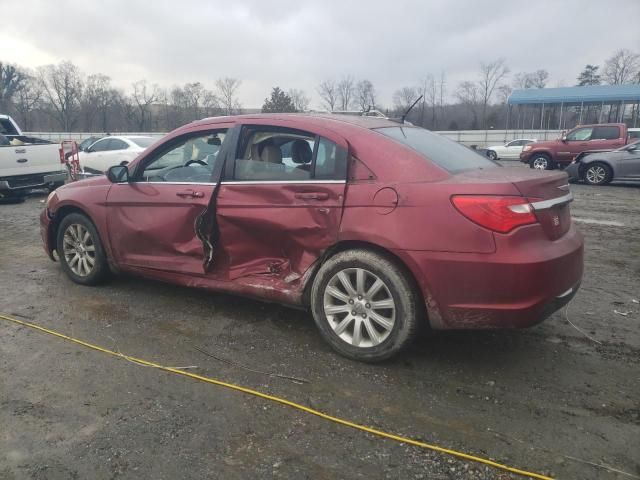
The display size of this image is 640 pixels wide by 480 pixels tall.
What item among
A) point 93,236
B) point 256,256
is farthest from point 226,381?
point 93,236

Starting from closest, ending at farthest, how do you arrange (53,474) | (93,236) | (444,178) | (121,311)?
(53,474), (444,178), (121,311), (93,236)

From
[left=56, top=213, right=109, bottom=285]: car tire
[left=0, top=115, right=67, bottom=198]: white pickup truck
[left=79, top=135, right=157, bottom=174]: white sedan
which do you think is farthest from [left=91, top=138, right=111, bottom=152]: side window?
[left=56, top=213, right=109, bottom=285]: car tire

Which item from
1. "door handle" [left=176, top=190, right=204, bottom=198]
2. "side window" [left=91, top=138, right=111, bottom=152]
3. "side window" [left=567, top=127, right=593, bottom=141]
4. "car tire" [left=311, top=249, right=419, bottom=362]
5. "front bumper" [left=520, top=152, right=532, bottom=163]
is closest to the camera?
"car tire" [left=311, top=249, right=419, bottom=362]

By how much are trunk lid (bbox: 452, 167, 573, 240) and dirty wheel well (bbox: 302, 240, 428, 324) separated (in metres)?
0.61

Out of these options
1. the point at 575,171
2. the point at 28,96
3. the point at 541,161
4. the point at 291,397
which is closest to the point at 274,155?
the point at 291,397

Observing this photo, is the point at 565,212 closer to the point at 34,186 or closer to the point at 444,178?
the point at 444,178

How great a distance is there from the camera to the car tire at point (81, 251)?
475 cm

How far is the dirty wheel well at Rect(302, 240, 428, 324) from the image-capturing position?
3125 mm

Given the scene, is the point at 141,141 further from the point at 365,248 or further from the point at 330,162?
the point at 365,248

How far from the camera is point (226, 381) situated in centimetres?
310

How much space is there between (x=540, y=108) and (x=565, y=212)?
4729 centimetres

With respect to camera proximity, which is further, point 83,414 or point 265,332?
point 265,332

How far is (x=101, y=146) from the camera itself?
15430 mm

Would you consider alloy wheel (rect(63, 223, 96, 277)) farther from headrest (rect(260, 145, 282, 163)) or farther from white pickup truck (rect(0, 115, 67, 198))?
white pickup truck (rect(0, 115, 67, 198))
